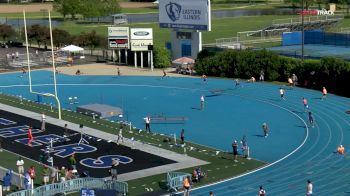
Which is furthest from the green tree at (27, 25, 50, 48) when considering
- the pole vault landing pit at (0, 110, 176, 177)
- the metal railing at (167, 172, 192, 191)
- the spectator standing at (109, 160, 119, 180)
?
the metal railing at (167, 172, 192, 191)

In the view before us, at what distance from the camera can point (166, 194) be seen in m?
31.6

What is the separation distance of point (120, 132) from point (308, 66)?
2669 cm

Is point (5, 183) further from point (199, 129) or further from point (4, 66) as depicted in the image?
point (4, 66)

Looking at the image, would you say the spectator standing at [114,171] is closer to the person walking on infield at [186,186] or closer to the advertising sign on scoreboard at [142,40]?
the person walking on infield at [186,186]

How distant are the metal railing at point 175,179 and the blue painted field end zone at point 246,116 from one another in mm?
830

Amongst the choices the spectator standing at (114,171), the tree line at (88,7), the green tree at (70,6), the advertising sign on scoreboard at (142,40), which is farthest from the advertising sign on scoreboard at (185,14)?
the green tree at (70,6)

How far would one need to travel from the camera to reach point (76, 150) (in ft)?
133

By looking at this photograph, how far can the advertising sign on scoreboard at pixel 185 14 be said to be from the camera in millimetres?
71438

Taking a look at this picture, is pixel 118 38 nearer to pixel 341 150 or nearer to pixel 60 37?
pixel 60 37

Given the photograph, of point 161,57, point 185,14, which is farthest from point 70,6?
point 185,14

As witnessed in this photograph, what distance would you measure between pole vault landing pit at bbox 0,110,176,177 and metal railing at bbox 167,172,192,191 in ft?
12.9

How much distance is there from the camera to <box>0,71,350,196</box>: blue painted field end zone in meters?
33.7

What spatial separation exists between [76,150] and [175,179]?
1046 cm

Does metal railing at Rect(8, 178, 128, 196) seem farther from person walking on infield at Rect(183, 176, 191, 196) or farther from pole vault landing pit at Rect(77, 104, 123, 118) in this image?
pole vault landing pit at Rect(77, 104, 123, 118)
